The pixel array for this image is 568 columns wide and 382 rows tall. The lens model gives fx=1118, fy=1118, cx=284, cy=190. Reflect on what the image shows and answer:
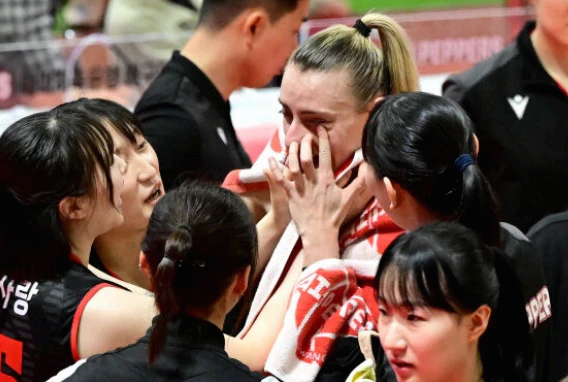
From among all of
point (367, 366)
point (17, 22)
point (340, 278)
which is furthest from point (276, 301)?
point (17, 22)

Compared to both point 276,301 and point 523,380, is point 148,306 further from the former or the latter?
point 523,380

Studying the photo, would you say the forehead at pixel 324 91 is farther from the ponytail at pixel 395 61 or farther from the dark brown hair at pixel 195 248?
the dark brown hair at pixel 195 248

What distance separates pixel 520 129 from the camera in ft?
11.3

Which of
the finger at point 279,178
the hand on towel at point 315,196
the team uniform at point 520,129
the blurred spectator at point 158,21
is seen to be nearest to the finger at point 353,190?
the hand on towel at point 315,196

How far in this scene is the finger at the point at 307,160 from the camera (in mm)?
2328

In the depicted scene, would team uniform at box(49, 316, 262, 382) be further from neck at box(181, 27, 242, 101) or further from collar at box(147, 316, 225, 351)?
neck at box(181, 27, 242, 101)

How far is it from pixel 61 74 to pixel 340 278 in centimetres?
297

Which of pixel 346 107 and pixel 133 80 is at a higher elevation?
pixel 346 107

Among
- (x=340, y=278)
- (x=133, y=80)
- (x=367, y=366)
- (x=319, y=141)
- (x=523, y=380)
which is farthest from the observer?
(x=133, y=80)

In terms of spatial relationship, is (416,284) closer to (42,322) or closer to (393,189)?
(393,189)

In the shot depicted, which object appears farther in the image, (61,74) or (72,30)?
(72,30)

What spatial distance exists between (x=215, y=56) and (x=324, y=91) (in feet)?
3.93

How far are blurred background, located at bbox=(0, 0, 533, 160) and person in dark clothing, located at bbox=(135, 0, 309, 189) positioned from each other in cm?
98

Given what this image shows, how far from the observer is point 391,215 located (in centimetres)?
210
